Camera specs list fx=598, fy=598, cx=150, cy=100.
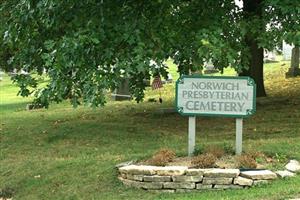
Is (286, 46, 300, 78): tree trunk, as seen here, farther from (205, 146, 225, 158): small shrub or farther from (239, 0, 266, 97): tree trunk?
(205, 146, 225, 158): small shrub

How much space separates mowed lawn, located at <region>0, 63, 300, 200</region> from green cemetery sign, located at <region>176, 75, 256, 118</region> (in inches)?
35.7

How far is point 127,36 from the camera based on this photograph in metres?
9.30

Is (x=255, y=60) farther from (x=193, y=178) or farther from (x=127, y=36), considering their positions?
(x=193, y=178)

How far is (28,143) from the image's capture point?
12.1 metres

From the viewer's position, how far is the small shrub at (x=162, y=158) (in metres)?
8.16

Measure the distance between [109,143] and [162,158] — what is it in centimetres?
317

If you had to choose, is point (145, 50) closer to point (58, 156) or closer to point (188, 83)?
point (188, 83)

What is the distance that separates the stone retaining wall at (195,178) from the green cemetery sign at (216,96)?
1002 millimetres

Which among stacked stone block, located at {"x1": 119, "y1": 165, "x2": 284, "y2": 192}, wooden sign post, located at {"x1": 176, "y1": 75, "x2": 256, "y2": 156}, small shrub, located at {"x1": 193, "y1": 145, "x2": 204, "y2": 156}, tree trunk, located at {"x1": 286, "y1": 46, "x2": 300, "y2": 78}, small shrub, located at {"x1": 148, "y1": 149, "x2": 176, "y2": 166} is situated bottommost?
stacked stone block, located at {"x1": 119, "y1": 165, "x2": 284, "y2": 192}

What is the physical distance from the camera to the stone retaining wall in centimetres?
759

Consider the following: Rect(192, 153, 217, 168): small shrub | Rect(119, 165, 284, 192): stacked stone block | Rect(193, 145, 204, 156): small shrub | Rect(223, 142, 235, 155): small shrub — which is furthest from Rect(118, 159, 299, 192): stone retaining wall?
Rect(223, 142, 235, 155): small shrub

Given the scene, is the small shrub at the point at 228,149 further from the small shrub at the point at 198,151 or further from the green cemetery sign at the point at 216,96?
the green cemetery sign at the point at 216,96

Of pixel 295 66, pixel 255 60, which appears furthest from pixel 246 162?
pixel 295 66

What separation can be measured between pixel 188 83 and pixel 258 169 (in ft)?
5.15
